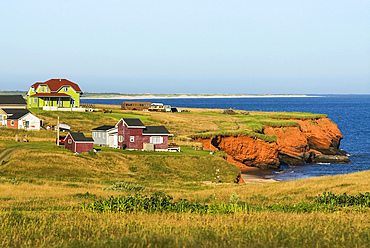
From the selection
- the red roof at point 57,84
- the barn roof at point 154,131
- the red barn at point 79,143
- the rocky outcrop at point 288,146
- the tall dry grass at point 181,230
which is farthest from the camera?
the red roof at point 57,84

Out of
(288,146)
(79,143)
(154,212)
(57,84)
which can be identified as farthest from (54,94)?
(154,212)

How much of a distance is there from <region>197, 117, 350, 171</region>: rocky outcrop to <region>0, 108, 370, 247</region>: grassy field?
39.7ft

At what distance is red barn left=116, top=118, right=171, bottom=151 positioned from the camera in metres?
58.3

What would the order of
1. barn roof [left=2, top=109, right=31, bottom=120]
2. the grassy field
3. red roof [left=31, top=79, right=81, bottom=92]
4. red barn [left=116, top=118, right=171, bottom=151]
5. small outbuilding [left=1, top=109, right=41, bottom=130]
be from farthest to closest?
red roof [left=31, top=79, right=81, bottom=92] → barn roof [left=2, top=109, right=31, bottom=120] → small outbuilding [left=1, top=109, right=41, bottom=130] → red barn [left=116, top=118, right=171, bottom=151] → the grassy field

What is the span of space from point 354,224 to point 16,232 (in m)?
11.0

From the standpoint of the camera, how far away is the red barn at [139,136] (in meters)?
58.3

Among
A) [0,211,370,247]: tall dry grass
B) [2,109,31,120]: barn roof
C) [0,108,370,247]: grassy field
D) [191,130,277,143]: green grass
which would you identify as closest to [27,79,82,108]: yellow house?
[2,109,31,120]: barn roof

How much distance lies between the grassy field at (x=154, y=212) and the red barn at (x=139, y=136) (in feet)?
12.4

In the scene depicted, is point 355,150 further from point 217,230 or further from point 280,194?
point 217,230

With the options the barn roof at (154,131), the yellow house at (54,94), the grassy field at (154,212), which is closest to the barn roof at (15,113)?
the grassy field at (154,212)

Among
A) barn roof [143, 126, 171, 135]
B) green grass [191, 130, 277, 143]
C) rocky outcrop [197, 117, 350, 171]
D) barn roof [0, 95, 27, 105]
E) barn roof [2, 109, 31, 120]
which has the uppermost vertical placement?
barn roof [0, 95, 27, 105]

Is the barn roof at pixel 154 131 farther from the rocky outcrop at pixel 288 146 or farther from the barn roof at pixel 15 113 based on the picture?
the barn roof at pixel 15 113

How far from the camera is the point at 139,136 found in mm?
58375

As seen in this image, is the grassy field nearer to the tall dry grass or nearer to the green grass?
the tall dry grass
